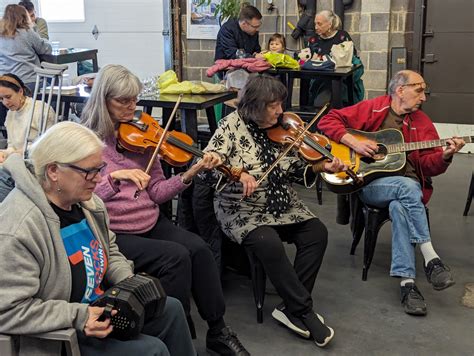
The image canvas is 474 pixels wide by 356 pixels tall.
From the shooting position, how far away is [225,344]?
236 cm

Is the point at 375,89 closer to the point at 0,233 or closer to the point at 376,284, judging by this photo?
the point at 376,284

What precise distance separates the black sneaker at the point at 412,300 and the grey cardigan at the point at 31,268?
1.62 m

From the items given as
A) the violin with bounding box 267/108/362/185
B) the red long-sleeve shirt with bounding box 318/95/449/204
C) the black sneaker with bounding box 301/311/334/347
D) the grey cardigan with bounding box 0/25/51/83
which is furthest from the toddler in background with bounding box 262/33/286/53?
the black sneaker with bounding box 301/311/334/347

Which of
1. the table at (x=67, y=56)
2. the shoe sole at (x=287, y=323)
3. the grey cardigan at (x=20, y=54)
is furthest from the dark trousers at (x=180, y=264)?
the table at (x=67, y=56)

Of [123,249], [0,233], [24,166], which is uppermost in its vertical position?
[24,166]

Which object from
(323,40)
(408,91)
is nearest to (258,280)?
(408,91)

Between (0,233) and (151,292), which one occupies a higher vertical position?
(0,233)

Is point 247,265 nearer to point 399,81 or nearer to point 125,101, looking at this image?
point 125,101

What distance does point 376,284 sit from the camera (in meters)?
3.05

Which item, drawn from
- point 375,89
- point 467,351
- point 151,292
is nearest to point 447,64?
point 375,89

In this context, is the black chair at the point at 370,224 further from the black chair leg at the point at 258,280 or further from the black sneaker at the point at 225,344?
the black sneaker at the point at 225,344

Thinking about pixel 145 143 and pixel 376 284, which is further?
pixel 376 284

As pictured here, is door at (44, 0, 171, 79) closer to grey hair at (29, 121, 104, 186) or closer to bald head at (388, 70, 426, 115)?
bald head at (388, 70, 426, 115)

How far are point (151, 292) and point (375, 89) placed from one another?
177 inches
